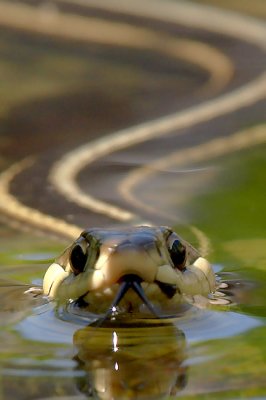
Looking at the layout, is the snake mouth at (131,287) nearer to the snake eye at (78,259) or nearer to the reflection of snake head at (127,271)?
the reflection of snake head at (127,271)

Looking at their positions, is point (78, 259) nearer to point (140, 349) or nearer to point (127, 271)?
point (127, 271)

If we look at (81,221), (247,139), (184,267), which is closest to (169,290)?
(184,267)

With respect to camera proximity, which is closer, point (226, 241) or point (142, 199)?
point (226, 241)

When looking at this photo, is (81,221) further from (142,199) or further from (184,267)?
(184,267)

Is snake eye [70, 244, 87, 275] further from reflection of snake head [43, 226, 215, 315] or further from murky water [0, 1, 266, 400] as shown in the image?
murky water [0, 1, 266, 400]

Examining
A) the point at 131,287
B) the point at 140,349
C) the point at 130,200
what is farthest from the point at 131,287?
the point at 130,200
